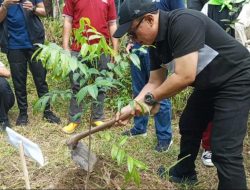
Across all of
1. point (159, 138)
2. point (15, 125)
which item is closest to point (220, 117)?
point (159, 138)

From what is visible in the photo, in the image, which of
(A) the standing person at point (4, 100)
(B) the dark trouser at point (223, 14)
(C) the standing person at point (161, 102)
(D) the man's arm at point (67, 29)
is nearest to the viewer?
(C) the standing person at point (161, 102)

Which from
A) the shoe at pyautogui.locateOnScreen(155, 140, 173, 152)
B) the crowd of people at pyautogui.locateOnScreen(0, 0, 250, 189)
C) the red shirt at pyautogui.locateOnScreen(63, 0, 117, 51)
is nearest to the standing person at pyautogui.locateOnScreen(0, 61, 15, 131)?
the red shirt at pyautogui.locateOnScreen(63, 0, 117, 51)

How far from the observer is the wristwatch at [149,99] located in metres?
2.63

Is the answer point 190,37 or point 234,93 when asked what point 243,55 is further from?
point 190,37

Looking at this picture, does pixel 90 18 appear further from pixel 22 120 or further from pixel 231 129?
pixel 231 129

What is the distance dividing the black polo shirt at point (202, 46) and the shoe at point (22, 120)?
7.94 ft

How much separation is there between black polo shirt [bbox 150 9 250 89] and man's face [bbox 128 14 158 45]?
0.16 feet

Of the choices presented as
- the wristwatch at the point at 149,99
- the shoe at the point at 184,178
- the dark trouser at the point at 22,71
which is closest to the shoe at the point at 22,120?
the dark trouser at the point at 22,71

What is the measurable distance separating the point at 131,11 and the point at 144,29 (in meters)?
0.15

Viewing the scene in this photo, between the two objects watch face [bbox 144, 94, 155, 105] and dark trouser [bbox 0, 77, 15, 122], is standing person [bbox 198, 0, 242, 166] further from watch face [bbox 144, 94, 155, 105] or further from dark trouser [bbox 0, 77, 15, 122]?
dark trouser [bbox 0, 77, 15, 122]

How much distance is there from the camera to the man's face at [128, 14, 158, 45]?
2365mm

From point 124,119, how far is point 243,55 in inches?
35.3

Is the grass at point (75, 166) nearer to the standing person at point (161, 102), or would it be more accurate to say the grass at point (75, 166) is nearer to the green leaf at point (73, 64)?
the standing person at point (161, 102)

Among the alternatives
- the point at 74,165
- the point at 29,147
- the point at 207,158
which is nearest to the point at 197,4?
the point at 207,158
